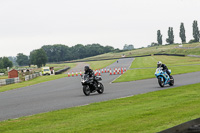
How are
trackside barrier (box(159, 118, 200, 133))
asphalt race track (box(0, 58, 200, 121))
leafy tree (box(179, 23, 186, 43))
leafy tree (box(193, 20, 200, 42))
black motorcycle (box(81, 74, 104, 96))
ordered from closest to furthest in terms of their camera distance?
trackside barrier (box(159, 118, 200, 133))
asphalt race track (box(0, 58, 200, 121))
black motorcycle (box(81, 74, 104, 96))
leafy tree (box(193, 20, 200, 42))
leafy tree (box(179, 23, 186, 43))

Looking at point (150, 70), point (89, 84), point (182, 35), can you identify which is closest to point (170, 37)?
point (182, 35)

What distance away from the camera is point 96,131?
7531 millimetres

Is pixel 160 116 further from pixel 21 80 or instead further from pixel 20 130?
pixel 21 80

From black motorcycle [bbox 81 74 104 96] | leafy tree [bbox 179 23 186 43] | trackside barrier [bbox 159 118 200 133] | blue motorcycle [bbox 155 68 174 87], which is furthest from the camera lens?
leafy tree [bbox 179 23 186 43]

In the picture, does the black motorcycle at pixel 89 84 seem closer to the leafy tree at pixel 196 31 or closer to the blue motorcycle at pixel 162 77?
the blue motorcycle at pixel 162 77

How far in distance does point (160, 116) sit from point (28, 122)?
3757 mm

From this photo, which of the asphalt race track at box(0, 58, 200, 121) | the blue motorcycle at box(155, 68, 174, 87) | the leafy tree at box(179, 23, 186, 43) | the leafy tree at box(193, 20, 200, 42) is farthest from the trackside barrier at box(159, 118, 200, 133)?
the leafy tree at box(179, 23, 186, 43)

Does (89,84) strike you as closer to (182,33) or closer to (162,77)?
(162,77)

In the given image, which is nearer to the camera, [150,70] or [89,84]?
[89,84]

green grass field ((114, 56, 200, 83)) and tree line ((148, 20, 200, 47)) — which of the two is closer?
green grass field ((114, 56, 200, 83))

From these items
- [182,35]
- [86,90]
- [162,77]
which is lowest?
[86,90]

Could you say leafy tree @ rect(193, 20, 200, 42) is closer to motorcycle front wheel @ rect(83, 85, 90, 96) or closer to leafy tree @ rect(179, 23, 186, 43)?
leafy tree @ rect(179, 23, 186, 43)

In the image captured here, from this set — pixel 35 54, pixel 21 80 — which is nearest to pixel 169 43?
pixel 35 54

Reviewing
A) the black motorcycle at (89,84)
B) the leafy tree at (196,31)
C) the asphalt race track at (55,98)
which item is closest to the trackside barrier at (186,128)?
the asphalt race track at (55,98)
